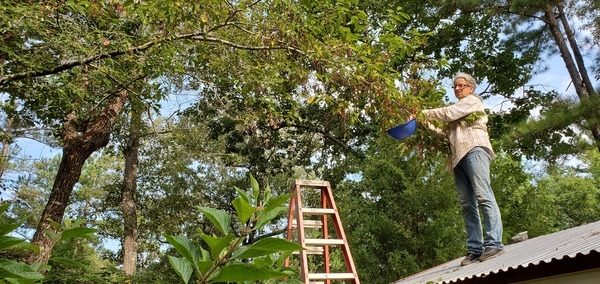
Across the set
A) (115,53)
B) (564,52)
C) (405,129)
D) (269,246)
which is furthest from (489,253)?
(564,52)

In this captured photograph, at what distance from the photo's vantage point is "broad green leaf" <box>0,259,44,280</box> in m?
0.65

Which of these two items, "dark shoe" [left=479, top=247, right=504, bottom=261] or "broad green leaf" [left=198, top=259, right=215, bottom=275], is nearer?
"broad green leaf" [left=198, top=259, right=215, bottom=275]

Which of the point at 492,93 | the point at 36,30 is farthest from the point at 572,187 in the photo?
the point at 36,30

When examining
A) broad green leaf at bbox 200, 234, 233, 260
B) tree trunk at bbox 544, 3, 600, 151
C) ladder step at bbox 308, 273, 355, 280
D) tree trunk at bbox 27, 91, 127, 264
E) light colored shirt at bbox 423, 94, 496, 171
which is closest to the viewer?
broad green leaf at bbox 200, 234, 233, 260

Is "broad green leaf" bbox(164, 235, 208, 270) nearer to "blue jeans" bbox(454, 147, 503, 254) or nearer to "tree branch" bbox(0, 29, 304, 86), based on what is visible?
"blue jeans" bbox(454, 147, 503, 254)

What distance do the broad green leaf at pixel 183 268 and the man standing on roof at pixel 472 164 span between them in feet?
12.5

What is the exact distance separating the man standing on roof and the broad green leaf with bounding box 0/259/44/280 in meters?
3.93

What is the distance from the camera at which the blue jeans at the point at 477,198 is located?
4098 mm

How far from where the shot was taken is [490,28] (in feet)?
48.6

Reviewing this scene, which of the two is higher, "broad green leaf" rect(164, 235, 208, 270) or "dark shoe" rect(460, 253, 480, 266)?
"dark shoe" rect(460, 253, 480, 266)

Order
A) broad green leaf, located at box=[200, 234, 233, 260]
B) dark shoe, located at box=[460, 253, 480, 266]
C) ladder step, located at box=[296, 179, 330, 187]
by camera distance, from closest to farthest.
A: broad green leaf, located at box=[200, 234, 233, 260] < dark shoe, located at box=[460, 253, 480, 266] < ladder step, located at box=[296, 179, 330, 187]

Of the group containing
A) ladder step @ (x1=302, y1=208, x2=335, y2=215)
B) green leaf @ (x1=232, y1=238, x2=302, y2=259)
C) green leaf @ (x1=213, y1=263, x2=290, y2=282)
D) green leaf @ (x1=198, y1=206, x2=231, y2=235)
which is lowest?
green leaf @ (x1=213, y1=263, x2=290, y2=282)

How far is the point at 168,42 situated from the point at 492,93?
1167 cm

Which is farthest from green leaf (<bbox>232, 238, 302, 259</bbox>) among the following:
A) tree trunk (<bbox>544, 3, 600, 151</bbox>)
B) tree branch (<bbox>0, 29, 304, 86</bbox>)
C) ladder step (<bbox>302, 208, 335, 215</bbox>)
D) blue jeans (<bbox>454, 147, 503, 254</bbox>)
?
tree trunk (<bbox>544, 3, 600, 151</bbox>)
